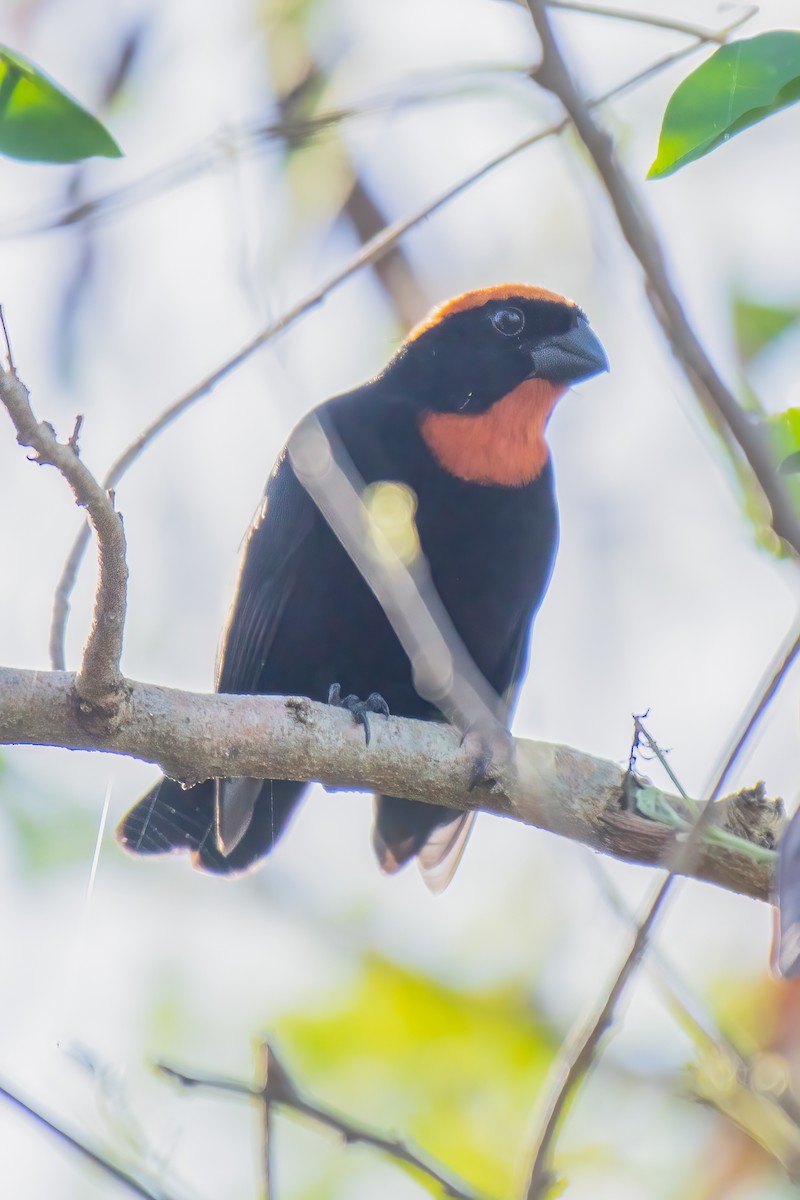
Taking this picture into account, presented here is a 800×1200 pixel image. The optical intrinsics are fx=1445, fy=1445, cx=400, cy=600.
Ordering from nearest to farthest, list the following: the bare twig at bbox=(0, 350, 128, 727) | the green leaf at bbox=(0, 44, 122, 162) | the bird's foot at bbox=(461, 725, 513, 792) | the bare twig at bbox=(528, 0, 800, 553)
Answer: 1. the bare twig at bbox=(528, 0, 800, 553)
2. the bare twig at bbox=(0, 350, 128, 727)
3. the green leaf at bbox=(0, 44, 122, 162)
4. the bird's foot at bbox=(461, 725, 513, 792)

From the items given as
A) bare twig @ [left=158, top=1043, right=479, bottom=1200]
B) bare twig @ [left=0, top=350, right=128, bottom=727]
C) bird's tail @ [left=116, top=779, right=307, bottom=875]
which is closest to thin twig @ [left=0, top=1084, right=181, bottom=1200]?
bare twig @ [left=158, top=1043, right=479, bottom=1200]

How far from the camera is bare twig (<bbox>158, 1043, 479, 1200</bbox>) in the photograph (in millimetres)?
1694

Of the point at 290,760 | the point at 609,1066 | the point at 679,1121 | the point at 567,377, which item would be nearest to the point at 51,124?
the point at 290,760

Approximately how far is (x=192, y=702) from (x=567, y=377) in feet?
5.95

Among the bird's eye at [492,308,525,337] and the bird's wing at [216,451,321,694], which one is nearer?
the bird's wing at [216,451,321,694]

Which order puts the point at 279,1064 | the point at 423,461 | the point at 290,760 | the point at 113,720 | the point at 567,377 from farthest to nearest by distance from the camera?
1. the point at 567,377
2. the point at 423,461
3. the point at 290,760
4. the point at 113,720
5. the point at 279,1064

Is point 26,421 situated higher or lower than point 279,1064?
higher

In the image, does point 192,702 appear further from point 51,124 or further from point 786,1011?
point 786,1011

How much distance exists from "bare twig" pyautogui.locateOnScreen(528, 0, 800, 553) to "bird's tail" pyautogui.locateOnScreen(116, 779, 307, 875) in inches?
96.4

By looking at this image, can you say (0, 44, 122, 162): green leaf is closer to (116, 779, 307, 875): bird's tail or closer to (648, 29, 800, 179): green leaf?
(648, 29, 800, 179): green leaf

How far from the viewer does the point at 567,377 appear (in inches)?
160

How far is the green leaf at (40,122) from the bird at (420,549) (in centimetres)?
140

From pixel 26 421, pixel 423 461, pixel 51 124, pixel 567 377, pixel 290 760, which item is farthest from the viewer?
pixel 567 377

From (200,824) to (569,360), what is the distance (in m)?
1.63
